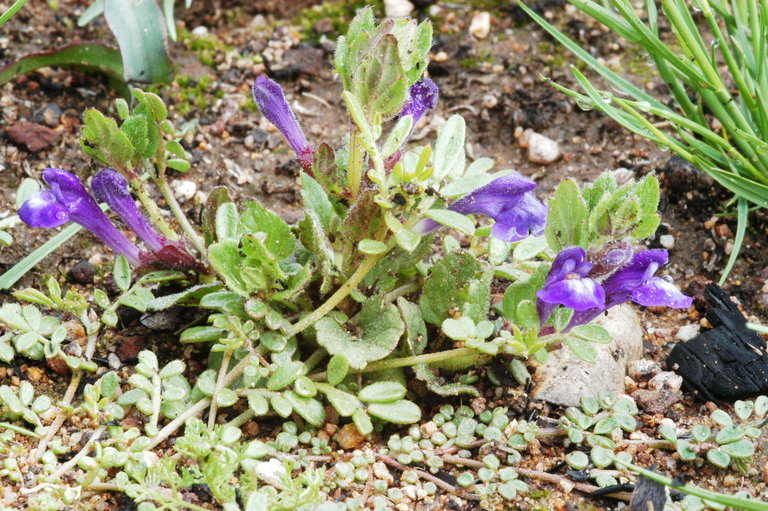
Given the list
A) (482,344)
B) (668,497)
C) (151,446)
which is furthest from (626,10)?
(151,446)

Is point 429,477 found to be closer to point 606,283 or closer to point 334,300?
point 334,300

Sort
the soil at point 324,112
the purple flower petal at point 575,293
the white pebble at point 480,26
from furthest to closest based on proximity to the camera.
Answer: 1. the white pebble at point 480,26
2. the soil at point 324,112
3. the purple flower petal at point 575,293

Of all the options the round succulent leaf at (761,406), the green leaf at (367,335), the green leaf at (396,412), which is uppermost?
the green leaf at (367,335)

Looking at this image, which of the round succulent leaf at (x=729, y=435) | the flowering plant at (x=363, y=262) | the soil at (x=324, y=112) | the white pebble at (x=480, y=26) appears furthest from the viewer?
the white pebble at (x=480, y=26)

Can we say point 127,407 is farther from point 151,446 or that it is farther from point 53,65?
point 53,65

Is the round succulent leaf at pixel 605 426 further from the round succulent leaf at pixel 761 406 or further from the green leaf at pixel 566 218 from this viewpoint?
the green leaf at pixel 566 218

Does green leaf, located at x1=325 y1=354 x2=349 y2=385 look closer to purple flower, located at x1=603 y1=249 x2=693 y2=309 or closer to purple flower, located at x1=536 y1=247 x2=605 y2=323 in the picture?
purple flower, located at x1=536 y1=247 x2=605 y2=323

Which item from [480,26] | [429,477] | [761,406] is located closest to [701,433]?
[761,406]

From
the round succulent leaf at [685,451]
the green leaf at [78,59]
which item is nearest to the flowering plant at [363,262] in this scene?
the round succulent leaf at [685,451]
